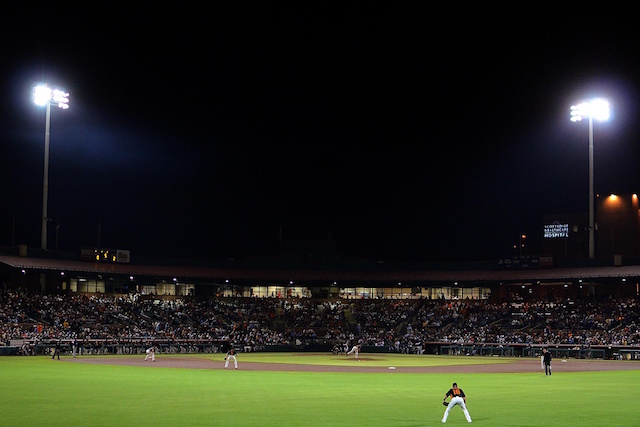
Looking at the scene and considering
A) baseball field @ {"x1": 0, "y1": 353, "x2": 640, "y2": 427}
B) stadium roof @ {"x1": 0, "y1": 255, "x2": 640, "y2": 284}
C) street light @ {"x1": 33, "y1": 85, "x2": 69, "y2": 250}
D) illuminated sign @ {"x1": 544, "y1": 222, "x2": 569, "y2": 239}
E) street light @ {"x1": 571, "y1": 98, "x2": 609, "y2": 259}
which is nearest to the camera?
baseball field @ {"x1": 0, "y1": 353, "x2": 640, "y2": 427}

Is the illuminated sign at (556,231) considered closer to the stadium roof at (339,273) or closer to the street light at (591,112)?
the stadium roof at (339,273)

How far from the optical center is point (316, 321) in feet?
313

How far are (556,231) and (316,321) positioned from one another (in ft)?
113

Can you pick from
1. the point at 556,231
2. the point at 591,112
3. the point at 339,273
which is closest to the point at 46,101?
the point at 339,273

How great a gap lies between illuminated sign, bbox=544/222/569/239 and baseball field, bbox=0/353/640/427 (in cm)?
5949

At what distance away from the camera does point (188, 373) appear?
43.8 metres

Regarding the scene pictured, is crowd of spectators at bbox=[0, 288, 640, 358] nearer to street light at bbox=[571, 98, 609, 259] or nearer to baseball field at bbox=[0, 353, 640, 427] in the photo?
street light at bbox=[571, 98, 609, 259]

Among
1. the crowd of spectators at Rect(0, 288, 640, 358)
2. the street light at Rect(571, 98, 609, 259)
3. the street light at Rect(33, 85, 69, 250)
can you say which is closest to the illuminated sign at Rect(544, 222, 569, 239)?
the crowd of spectators at Rect(0, 288, 640, 358)

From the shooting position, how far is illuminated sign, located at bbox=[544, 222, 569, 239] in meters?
105

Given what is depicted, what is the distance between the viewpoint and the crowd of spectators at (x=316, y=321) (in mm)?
73750

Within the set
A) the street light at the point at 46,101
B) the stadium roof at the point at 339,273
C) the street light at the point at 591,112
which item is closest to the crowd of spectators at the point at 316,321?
the stadium roof at the point at 339,273

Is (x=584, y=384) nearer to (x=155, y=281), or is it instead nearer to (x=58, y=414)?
(x=58, y=414)

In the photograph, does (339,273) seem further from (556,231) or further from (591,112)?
(591,112)

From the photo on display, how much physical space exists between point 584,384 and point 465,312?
184 feet
